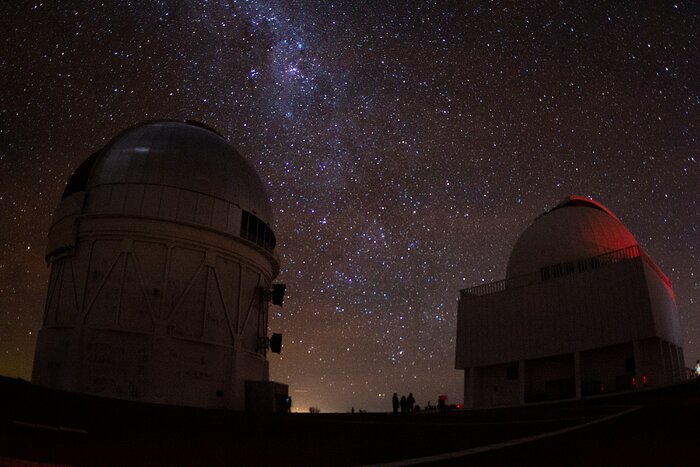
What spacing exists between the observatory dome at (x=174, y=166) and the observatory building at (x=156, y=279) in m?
0.06

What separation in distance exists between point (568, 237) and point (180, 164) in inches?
871

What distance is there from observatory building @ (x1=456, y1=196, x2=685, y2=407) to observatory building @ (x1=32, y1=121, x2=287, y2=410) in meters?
13.6

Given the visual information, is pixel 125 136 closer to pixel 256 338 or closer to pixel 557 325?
pixel 256 338

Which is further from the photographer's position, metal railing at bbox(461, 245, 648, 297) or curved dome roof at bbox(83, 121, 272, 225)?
metal railing at bbox(461, 245, 648, 297)

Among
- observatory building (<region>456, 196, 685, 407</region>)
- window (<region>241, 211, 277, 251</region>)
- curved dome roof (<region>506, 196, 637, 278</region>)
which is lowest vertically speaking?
observatory building (<region>456, 196, 685, 407</region>)

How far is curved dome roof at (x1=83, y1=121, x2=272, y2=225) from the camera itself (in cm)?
2517

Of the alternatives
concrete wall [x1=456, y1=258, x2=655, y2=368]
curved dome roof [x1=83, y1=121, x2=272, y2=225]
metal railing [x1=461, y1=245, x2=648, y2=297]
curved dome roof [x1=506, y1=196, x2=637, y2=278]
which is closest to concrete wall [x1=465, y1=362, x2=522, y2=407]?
concrete wall [x1=456, y1=258, x2=655, y2=368]

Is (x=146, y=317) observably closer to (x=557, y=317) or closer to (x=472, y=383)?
(x=472, y=383)

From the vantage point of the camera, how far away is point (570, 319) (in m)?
29.1

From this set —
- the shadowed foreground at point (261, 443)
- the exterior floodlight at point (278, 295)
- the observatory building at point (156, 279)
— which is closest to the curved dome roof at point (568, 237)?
the exterior floodlight at point (278, 295)

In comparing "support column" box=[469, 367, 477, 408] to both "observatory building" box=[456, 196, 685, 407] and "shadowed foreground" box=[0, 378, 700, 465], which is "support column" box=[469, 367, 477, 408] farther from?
"shadowed foreground" box=[0, 378, 700, 465]

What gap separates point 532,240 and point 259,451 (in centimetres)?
2988

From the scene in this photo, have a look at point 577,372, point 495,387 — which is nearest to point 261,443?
point 577,372

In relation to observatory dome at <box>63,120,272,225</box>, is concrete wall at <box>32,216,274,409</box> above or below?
below
